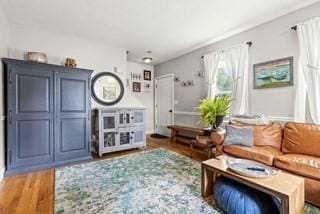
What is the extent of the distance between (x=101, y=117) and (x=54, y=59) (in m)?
1.50

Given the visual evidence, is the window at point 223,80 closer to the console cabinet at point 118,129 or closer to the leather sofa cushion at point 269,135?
the leather sofa cushion at point 269,135

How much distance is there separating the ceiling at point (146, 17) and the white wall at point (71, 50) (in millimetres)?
159

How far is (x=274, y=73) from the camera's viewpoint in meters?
3.02

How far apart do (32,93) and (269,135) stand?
151 inches

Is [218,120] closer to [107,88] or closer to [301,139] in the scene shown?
[301,139]

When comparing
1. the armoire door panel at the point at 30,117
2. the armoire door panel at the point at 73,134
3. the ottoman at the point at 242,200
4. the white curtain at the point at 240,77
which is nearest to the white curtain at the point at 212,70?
the white curtain at the point at 240,77

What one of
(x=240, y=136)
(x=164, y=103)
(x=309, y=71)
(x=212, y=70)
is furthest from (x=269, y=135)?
(x=164, y=103)

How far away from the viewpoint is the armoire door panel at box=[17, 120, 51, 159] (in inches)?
109

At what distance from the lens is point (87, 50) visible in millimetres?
3922

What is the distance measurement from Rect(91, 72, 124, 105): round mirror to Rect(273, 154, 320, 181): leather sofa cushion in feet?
11.3

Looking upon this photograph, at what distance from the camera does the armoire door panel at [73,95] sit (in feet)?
10.3

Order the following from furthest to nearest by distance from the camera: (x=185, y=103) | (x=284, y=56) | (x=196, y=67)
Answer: (x=185, y=103) → (x=196, y=67) → (x=284, y=56)

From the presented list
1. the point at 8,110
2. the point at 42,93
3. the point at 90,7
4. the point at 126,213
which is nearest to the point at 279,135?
the point at 126,213

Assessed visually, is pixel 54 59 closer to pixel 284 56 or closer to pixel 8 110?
pixel 8 110
